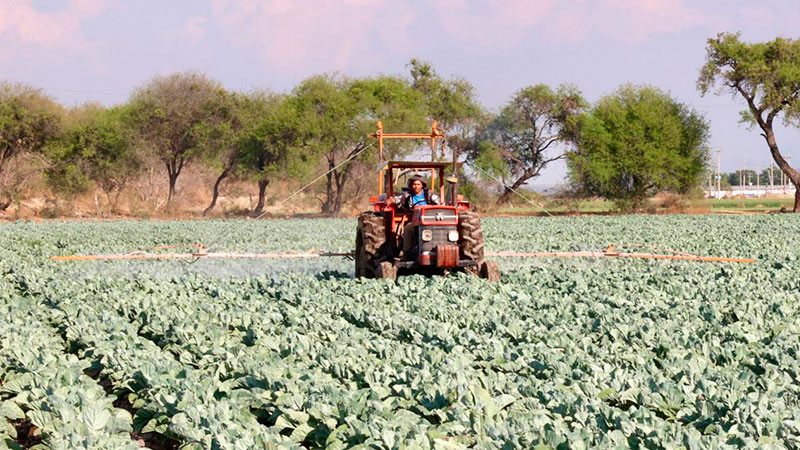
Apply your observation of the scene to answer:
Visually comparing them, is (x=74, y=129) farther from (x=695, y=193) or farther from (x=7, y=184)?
(x=695, y=193)

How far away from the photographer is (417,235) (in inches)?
466

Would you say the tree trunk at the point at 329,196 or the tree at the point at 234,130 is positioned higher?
the tree at the point at 234,130

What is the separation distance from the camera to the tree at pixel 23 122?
44.8 m

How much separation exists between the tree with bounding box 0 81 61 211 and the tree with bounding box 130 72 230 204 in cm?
459

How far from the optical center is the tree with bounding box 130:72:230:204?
4850 centimetres

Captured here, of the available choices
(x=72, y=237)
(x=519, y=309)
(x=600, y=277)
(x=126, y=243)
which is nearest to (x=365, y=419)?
(x=519, y=309)

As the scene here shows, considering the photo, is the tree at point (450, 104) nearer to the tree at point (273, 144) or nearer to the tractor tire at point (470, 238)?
the tree at point (273, 144)

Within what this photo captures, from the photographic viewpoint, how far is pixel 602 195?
49781 mm

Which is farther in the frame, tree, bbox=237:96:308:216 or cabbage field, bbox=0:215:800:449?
tree, bbox=237:96:308:216

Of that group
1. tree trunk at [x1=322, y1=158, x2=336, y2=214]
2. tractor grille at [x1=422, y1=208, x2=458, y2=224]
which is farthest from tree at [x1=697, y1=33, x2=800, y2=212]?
tractor grille at [x1=422, y1=208, x2=458, y2=224]

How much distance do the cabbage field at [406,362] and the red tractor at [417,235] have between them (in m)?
0.39

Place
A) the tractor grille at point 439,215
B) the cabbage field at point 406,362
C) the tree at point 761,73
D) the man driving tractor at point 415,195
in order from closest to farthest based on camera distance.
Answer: the cabbage field at point 406,362 → the tractor grille at point 439,215 → the man driving tractor at point 415,195 → the tree at point 761,73

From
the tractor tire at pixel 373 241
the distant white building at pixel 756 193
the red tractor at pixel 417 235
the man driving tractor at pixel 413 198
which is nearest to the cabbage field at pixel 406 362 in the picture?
the red tractor at pixel 417 235

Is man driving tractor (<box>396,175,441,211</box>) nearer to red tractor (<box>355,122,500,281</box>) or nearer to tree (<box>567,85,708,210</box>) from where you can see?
red tractor (<box>355,122,500,281</box>)
